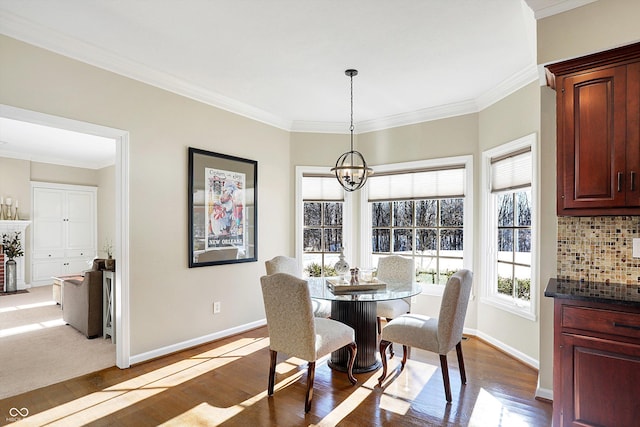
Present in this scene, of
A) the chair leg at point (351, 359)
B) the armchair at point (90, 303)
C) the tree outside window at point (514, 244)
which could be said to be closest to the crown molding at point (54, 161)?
the armchair at point (90, 303)

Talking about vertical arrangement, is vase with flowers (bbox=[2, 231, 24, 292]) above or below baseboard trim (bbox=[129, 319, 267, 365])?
above

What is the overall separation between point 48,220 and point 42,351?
17.1 ft

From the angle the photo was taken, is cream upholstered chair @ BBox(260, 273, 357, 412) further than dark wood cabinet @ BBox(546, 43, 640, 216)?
Yes

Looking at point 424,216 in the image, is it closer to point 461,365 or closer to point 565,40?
point 461,365

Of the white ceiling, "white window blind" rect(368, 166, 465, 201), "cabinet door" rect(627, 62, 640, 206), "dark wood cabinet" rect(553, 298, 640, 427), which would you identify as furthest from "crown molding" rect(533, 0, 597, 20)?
"white window blind" rect(368, 166, 465, 201)

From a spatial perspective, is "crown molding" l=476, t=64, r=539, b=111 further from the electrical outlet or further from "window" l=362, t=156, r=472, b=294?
the electrical outlet

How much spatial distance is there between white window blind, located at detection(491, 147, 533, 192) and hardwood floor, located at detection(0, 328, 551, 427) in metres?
1.72

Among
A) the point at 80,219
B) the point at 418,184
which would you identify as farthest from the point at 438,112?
the point at 80,219

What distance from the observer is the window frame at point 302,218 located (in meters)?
4.99

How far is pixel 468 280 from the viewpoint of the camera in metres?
2.78

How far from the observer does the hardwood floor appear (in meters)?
2.37

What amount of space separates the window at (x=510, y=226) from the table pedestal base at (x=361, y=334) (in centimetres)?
147

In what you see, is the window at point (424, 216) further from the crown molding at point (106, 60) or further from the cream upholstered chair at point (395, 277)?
the crown molding at point (106, 60)

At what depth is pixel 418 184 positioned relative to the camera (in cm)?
466
